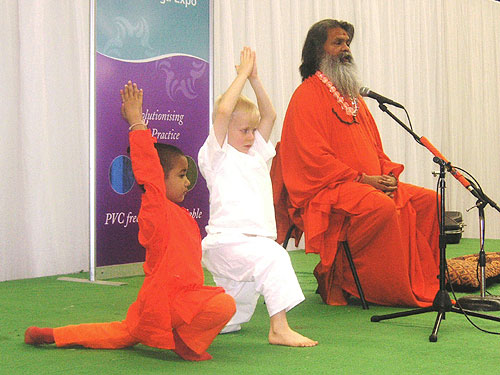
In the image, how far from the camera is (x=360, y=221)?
3.75 metres

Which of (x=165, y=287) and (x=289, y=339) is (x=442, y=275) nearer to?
(x=289, y=339)

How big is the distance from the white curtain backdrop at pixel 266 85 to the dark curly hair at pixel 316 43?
1.73m

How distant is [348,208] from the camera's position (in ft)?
12.2

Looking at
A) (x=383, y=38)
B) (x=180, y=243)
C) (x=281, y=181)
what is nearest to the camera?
(x=180, y=243)

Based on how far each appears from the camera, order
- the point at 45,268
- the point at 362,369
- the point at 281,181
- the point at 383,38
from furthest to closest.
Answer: the point at 383,38 → the point at 45,268 → the point at 281,181 → the point at 362,369

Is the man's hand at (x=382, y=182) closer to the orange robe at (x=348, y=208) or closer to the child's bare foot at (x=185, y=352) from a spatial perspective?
the orange robe at (x=348, y=208)

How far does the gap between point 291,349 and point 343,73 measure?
Result: 193 cm

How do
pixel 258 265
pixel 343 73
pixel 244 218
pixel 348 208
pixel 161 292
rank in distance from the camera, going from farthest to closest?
pixel 343 73
pixel 348 208
pixel 244 218
pixel 258 265
pixel 161 292

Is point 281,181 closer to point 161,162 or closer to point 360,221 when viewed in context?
point 360,221

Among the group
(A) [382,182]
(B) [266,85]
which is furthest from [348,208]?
(B) [266,85]

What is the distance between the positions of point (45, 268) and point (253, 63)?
2.62 m

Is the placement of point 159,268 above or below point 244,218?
below

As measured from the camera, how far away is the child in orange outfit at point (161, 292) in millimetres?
2486

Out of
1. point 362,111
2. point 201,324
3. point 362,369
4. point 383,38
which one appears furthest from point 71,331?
point 383,38
